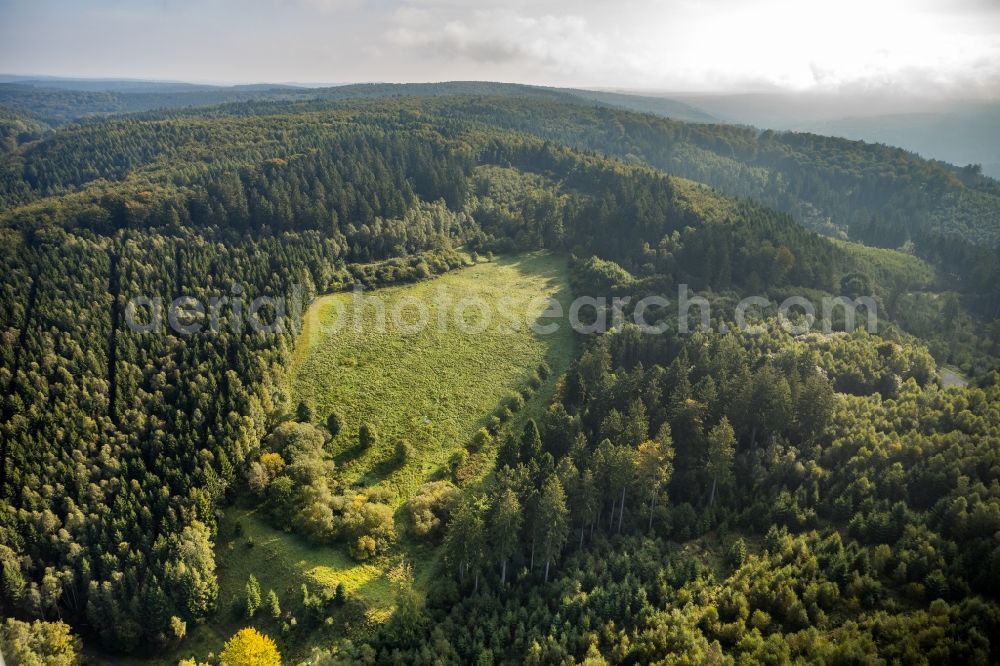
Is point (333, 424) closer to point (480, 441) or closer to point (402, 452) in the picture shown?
point (402, 452)

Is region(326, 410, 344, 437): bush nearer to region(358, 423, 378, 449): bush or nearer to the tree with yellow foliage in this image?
region(358, 423, 378, 449): bush

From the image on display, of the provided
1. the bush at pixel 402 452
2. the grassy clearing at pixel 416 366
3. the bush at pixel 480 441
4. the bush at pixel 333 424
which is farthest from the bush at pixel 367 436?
the bush at pixel 480 441

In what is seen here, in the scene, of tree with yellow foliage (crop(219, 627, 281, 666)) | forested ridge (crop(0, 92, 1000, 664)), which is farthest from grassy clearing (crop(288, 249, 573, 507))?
tree with yellow foliage (crop(219, 627, 281, 666))

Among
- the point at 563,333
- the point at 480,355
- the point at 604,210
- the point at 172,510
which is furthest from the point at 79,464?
the point at 604,210

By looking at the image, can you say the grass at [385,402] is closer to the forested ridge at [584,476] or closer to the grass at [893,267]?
the forested ridge at [584,476]

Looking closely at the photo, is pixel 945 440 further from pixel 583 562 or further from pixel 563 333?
pixel 563 333

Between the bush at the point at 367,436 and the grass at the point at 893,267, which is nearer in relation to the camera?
the bush at the point at 367,436

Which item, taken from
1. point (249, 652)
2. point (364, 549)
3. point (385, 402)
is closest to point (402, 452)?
point (385, 402)
